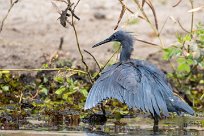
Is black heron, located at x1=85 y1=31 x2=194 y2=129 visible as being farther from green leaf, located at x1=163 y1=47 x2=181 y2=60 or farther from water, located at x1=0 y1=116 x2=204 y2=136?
green leaf, located at x1=163 y1=47 x2=181 y2=60

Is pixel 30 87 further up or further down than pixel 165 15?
further down

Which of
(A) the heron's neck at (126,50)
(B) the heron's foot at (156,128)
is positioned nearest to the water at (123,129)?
(B) the heron's foot at (156,128)

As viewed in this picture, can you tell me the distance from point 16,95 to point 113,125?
4.97 ft

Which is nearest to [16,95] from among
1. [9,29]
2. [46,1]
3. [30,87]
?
[30,87]

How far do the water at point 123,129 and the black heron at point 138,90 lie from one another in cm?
16

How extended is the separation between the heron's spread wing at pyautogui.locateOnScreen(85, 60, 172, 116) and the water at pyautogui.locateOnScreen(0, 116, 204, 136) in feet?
0.75

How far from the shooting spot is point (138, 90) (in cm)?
937

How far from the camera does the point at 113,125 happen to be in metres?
9.52

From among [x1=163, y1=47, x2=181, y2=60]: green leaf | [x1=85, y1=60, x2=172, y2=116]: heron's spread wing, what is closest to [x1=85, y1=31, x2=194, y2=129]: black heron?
[x1=85, y1=60, x2=172, y2=116]: heron's spread wing

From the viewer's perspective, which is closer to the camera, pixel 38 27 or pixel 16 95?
pixel 16 95

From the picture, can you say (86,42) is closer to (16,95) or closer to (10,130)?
(16,95)

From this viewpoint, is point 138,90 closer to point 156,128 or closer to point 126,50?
point 156,128

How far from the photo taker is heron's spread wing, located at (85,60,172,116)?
9.27 metres

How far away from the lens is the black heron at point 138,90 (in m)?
9.28
